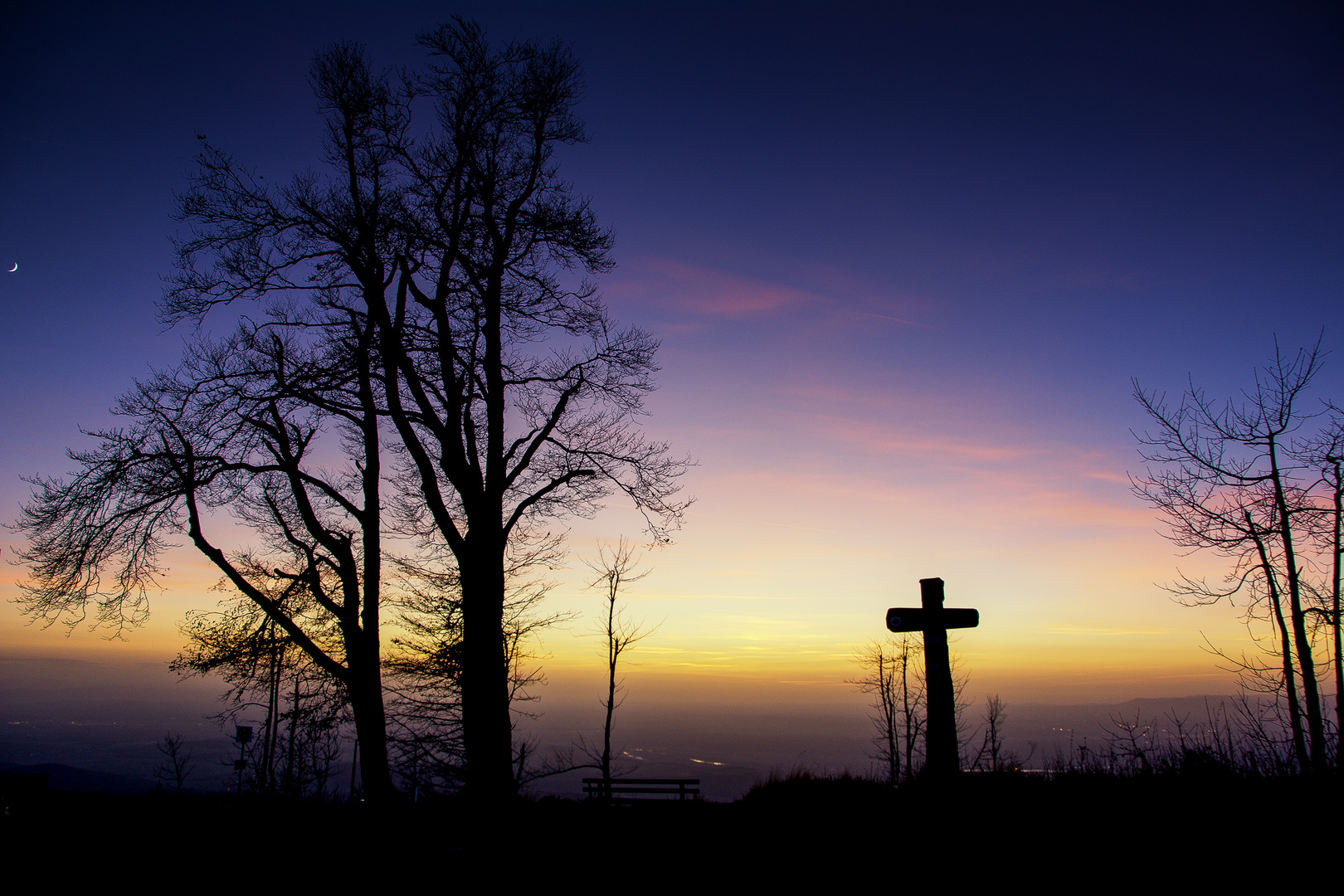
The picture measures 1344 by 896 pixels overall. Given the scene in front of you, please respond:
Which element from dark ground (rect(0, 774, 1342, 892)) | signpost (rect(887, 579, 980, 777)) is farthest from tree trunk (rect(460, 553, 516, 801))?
signpost (rect(887, 579, 980, 777))

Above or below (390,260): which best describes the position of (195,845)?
below

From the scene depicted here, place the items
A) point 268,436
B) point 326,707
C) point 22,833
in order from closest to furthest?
point 22,833 → point 268,436 → point 326,707

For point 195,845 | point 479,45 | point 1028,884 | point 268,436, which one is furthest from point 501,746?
point 479,45

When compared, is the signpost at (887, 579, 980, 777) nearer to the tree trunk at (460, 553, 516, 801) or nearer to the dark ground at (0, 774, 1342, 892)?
the dark ground at (0, 774, 1342, 892)

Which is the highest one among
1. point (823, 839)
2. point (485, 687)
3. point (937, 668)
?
point (937, 668)

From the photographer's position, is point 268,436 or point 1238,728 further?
point 268,436

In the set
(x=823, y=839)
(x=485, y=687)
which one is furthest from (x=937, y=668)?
(x=485, y=687)

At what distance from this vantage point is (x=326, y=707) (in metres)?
16.1

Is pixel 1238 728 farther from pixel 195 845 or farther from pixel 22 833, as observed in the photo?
pixel 22 833

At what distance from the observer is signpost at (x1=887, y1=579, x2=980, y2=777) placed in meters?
6.69

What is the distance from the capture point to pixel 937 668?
6.84 m

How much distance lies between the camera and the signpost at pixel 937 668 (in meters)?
6.69

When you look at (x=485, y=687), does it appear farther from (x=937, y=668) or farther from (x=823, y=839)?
(x=937, y=668)

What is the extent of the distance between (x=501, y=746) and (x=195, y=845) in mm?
4035
